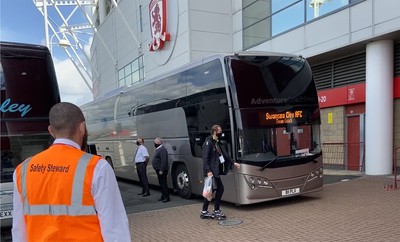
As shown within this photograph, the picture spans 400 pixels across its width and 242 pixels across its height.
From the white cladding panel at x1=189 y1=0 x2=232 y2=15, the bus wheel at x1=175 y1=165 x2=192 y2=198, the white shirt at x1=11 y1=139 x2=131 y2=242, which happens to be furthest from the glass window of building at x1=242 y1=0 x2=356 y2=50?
the white shirt at x1=11 y1=139 x2=131 y2=242

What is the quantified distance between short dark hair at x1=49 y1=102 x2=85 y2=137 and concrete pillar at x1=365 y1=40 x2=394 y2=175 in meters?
12.6

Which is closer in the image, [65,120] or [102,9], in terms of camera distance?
[65,120]

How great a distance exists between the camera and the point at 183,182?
34.2ft

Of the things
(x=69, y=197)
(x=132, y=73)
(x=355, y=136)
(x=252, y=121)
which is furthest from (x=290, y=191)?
(x=132, y=73)

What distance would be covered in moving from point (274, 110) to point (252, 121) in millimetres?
658

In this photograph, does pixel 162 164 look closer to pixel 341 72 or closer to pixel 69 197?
pixel 69 197

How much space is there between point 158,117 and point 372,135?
24.4 feet

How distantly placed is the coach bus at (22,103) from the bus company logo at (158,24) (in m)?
15.8

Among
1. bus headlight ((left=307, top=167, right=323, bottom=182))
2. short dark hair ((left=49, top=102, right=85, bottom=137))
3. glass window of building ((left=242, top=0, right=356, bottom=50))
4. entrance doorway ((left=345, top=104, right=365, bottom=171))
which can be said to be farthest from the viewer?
glass window of building ((left=242, top=0, right=356, bottom=50))

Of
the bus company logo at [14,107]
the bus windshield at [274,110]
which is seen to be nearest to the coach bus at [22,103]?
→ the bus company logo at [14,107]

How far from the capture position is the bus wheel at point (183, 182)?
1029 cm

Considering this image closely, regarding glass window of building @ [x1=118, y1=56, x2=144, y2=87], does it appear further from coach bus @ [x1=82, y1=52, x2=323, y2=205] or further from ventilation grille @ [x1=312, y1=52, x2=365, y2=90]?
coach bus @ [x1=82, y1=52, x2=323, y2=205]

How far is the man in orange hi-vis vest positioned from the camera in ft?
6.85

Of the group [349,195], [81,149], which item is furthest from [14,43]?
[349,195]
